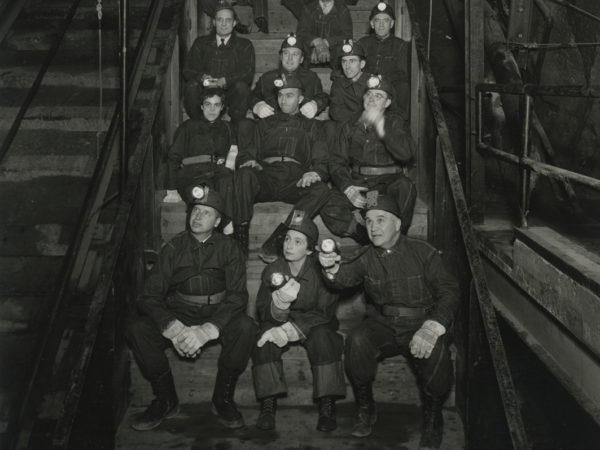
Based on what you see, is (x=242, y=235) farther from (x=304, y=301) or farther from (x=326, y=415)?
(x=326, y=415)

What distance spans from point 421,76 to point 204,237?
259 cm

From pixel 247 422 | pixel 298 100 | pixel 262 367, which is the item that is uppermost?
pixel 298 100

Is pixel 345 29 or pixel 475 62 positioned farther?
pixel 345 29

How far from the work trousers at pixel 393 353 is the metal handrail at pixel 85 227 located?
1662mm

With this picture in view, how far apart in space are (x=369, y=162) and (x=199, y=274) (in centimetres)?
204

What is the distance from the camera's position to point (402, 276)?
14.9ft

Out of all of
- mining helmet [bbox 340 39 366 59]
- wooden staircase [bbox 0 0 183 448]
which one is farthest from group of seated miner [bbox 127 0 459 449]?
wooden staircase [bbox 0 0 183 448]

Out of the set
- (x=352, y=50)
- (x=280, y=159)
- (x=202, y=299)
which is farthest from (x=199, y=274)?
(x=352, y=50)

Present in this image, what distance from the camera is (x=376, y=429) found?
4316 millimetres

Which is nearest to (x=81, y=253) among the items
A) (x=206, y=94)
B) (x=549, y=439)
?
(x=206, y=94)

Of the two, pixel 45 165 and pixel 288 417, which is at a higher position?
pixel 45 165

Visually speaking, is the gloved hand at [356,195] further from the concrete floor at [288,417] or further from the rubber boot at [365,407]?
the rubber boot at [365,407]

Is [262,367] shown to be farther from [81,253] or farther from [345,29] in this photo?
[345,29]

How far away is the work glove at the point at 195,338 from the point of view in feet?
14.3
